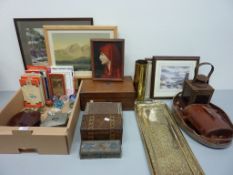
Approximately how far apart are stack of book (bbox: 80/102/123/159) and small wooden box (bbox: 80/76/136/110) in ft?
0.50

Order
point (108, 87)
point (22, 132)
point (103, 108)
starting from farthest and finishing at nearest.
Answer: point (108, 87) < point (103, 108) < point (22, 132)

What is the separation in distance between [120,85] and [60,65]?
367 mm

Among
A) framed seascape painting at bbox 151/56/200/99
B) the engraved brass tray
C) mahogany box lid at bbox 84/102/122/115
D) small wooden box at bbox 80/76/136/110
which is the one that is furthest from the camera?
framed seascape painting at bbox 151/56/200/99

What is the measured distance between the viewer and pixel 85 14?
999 mm

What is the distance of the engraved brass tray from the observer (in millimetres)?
700

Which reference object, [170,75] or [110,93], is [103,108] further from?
[170,75]

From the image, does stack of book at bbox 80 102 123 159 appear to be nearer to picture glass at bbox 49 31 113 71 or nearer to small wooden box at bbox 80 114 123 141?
small wooden box at bbox 80 114 123 141

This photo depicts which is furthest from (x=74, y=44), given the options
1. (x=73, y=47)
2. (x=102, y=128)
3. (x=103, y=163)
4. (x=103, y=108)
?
(x=103, y=163)

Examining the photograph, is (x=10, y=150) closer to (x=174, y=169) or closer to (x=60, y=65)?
(x=60, y=65)

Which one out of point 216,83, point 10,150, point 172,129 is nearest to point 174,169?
point 172,129

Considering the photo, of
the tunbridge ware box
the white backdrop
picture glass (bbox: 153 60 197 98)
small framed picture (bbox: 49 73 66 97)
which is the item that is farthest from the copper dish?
small framed picture (bbox: 49 73 66 97)

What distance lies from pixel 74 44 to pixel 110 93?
1.14ft

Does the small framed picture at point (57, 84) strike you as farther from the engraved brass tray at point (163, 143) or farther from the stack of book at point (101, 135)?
the engraved brass tray at point (163, 143)

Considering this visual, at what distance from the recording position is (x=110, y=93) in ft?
3.15
